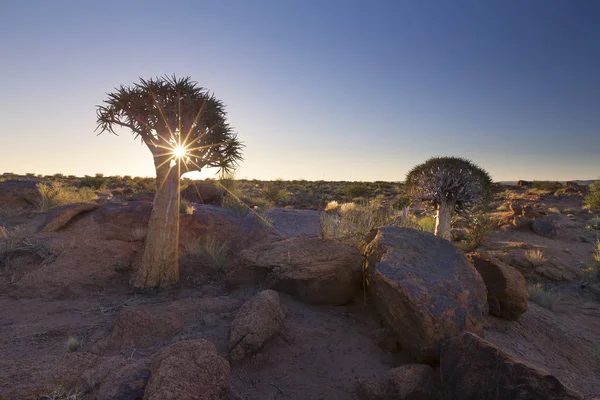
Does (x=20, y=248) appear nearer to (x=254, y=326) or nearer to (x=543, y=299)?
(x=254, y=326)

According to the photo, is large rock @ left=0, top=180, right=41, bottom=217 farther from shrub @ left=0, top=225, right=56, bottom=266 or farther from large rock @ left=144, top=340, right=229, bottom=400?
large rock @ left=144, top=340, right=229, bottom=400

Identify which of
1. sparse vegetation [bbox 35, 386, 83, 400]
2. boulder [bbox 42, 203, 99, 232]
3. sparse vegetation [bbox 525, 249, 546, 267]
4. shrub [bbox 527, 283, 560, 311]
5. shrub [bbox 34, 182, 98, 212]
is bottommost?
shrub [bbox 527, 283, 560, 311]

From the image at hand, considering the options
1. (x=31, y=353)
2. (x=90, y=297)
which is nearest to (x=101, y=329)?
(x=31, y=353)

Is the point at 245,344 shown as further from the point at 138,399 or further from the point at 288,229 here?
the point at 288,229

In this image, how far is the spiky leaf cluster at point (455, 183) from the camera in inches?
365

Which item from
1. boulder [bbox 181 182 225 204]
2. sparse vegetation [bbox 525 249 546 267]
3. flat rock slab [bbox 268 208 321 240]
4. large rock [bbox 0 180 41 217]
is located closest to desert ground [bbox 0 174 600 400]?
sparse vegetation [bbox 525 249 546 267]

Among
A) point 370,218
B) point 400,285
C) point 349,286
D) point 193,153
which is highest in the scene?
point 193,153

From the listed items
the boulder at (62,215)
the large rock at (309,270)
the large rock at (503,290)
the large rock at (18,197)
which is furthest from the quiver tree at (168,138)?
the large rock at (18,197)

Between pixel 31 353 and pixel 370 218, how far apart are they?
5.85m

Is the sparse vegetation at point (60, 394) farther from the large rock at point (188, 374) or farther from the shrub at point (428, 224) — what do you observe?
the shrub at point (428, 224)

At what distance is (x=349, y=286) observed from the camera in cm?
509

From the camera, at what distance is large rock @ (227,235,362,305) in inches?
198

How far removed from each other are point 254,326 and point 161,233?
350 centimetres

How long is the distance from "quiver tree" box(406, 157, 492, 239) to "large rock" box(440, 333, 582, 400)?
268 inches
